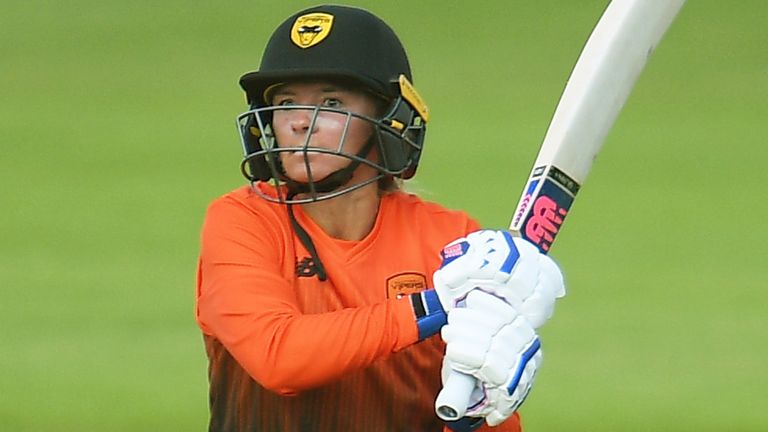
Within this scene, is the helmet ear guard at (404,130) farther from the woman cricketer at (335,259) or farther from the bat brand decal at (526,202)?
the bat brand decal at (526,202)

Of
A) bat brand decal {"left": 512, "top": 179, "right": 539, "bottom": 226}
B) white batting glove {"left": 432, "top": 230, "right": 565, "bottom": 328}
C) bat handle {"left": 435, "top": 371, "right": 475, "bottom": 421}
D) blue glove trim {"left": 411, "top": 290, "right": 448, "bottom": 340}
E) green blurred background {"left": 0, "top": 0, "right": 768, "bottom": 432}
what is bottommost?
green blurred background {"left": 0, "top": 0, "right": 768, "bottom": 432}

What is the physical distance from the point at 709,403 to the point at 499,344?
2.80 metres

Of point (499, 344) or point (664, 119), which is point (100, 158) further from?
point (499, 344)

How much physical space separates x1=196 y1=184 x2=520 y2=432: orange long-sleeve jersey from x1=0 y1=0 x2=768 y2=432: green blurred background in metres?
1.27

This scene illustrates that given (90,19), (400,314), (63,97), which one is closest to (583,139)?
(400,314)

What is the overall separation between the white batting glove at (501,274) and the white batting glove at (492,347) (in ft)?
0.06

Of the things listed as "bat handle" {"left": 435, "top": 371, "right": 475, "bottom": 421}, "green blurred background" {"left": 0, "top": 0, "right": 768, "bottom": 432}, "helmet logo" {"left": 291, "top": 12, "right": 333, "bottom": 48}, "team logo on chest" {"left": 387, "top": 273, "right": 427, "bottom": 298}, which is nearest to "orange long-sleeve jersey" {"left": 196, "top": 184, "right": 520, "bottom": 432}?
"team logo on chest" {"left": 387, "top": 273, "right": 427, "bottom": 298}

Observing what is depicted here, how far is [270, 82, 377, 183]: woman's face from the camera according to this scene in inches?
115

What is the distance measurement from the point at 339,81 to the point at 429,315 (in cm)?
47

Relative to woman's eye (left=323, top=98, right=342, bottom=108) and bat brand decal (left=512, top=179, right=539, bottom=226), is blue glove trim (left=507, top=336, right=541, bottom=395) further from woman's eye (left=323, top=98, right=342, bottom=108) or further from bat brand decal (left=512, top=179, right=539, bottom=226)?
woman's eye (left=323, top=98, right=342, bottom=108)

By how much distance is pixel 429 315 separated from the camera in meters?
2.74

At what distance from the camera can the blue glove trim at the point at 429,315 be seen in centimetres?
273

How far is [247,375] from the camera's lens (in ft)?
9.77

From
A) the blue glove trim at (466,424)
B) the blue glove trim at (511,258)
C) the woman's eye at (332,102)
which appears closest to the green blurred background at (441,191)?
the woman's eye at (332,102)
